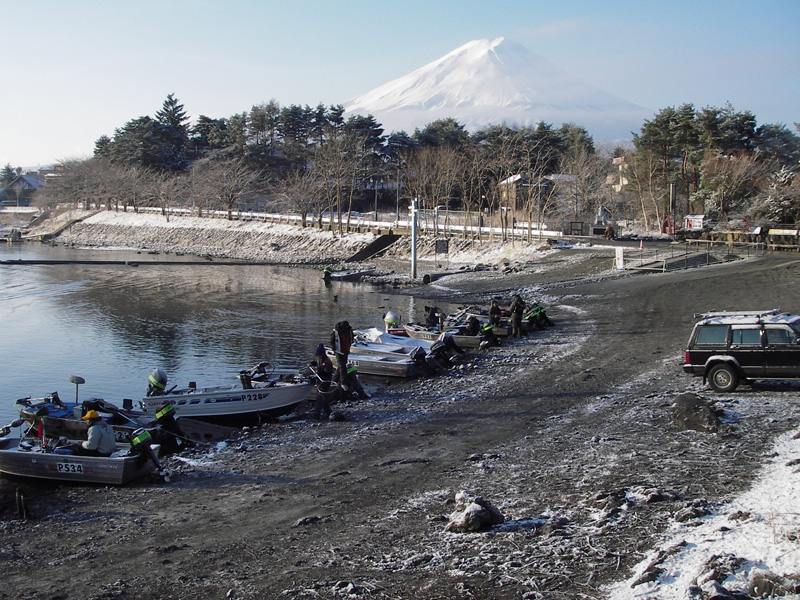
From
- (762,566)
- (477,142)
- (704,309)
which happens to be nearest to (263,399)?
(762,566)

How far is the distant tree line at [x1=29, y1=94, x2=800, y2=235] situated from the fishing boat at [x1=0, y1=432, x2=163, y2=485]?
5545cm

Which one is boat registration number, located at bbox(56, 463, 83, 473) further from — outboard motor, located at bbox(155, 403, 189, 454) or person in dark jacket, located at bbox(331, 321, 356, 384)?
person in dark jacket, located at bbox(331, 321, 356, 384)

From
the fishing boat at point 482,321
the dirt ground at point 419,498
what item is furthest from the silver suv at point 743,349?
the fishing boat at point 482,321

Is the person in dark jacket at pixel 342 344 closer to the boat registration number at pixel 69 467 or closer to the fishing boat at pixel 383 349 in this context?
the fishing boat at pixel 383 349

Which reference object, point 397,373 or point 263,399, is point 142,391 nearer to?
point 263,399

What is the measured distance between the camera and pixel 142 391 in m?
24.5

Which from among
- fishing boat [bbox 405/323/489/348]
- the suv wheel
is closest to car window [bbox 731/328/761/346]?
the suv wheel

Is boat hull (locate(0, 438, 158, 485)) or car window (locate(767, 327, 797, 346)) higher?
car window (locate(767, 327, 797, 346))

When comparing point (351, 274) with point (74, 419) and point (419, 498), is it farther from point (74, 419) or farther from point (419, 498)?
point (419, 498)

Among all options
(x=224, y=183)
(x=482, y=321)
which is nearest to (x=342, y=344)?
(x=482, y=321)

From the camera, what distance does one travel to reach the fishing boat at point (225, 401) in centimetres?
1950

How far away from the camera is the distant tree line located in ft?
233

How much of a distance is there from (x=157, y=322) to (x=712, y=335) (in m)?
30.6

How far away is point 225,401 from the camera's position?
64.2 feet
